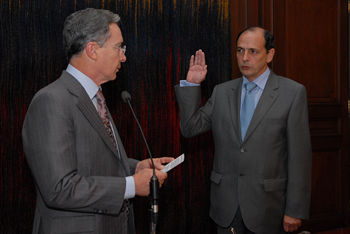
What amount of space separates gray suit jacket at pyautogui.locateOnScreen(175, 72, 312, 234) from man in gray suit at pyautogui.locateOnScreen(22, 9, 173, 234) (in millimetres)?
606

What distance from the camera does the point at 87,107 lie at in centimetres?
123

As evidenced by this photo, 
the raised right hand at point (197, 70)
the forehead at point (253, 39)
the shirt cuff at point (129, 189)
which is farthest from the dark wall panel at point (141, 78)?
the shirt cuff at point (129, 189)

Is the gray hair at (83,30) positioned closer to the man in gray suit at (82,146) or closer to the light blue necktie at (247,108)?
the man in gray suit at (82,146)

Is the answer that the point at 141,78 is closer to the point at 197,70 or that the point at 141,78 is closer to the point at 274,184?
the point at 197,70

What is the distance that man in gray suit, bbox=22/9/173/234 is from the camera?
108cm

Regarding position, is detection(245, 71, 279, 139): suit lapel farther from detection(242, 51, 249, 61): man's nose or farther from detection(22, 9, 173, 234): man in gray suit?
detection(22, 9, 173, 234): man in gray suit

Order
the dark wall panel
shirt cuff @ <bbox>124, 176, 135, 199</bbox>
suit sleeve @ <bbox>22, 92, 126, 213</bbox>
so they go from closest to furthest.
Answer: suit sleeve @ <bbox>22, 92, 126, 213</bbox> → shirt cuff @ <bbox>124, 176, 135, 199</bbox> → the dark wall panel

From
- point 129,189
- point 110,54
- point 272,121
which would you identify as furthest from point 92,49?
point 272,121

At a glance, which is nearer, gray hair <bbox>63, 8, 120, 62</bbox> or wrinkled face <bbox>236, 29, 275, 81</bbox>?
gray hair <bbox>63, 8, 120, 62</bbox>

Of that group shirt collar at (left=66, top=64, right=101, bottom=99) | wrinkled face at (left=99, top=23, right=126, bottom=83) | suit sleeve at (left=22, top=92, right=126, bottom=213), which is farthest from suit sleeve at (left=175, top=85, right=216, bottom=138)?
suit sleeve at (left=22, top=92, right=126, bottom=213)

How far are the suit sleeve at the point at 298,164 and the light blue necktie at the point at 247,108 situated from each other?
23 centimetres

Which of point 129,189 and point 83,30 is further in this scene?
point 83,30

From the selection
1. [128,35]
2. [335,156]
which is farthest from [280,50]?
[128,35]

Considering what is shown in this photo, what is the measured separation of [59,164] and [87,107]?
27 centimetres
